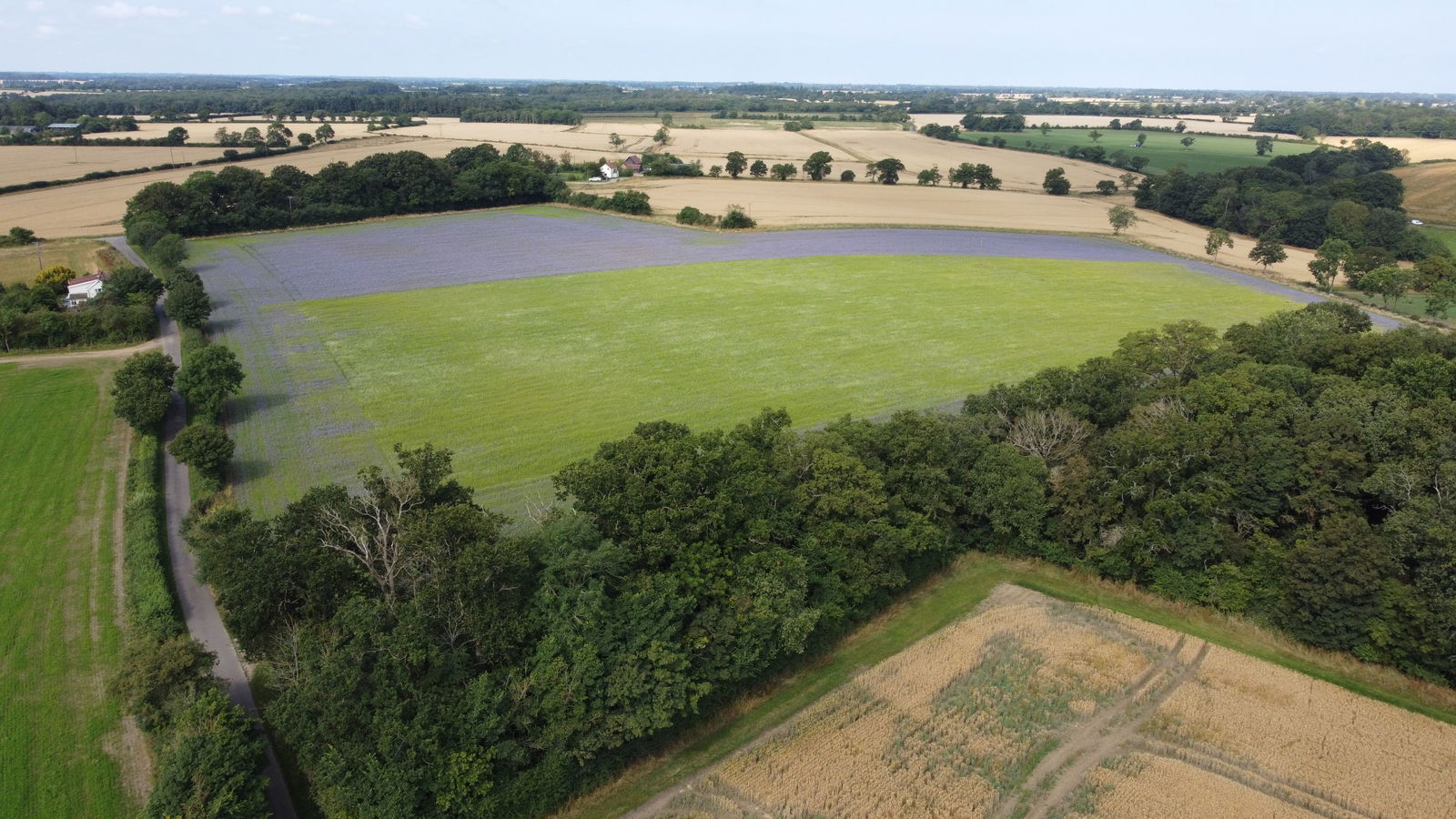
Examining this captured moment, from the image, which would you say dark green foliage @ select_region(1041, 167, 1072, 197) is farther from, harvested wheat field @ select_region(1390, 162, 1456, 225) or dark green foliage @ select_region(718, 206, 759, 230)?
dark green foliage @ select_region(718, 206, 759, 230)

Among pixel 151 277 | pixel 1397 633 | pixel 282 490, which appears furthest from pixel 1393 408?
pixel 151 277

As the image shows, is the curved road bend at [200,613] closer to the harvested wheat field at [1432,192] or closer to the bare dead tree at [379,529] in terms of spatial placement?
the bare dead tree at [379,529]

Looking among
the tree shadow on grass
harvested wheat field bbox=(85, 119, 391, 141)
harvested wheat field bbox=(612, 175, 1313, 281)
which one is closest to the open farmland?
the tree shadow on grass

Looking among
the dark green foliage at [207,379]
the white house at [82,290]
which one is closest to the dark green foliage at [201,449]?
the dark green foliage at [207,379]

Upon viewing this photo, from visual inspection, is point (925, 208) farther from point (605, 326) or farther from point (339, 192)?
point (339, 192)

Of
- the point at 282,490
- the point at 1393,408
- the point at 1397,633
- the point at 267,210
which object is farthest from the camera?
the point at 267,210

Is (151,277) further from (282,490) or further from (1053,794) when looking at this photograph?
(1053,794)
